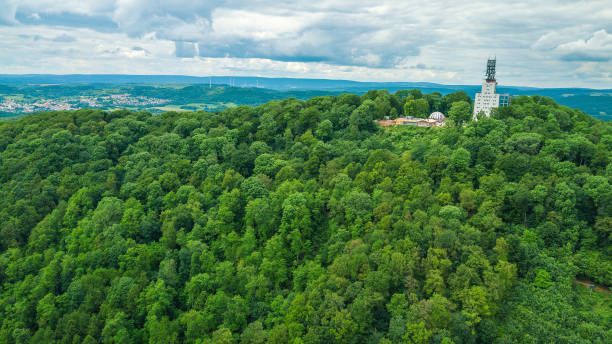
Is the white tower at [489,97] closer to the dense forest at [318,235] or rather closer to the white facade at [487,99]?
the white facade at [487,99]

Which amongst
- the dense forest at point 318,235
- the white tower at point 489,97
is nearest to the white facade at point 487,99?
the white tower at point 489,97

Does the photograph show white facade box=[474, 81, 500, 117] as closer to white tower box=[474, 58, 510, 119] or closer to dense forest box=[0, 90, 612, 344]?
white tower box=[474, 58, 510, 119]

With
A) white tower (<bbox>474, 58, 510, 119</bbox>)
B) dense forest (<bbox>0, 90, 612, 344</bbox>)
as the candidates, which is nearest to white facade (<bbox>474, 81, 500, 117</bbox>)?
white tower (<bbox>474, 58, 510, 119</bbox>)

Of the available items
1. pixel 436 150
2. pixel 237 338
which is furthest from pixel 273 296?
pixel 436 150

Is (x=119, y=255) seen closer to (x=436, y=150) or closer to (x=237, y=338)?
(x=237, y=338)

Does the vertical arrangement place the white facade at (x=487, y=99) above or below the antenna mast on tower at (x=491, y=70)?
below

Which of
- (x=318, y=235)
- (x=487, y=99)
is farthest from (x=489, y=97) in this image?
(x=318, y=235)
